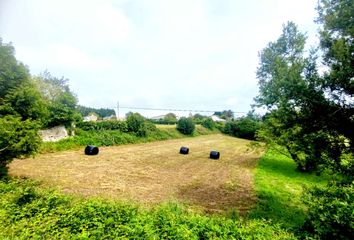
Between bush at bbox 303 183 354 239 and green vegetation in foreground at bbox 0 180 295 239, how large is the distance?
73 cm

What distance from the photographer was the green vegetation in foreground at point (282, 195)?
904 cm

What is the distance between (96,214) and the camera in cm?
653

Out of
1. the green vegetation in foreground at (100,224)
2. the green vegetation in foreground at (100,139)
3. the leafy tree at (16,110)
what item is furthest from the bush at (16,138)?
the green vegetation in foreground at (100,139)

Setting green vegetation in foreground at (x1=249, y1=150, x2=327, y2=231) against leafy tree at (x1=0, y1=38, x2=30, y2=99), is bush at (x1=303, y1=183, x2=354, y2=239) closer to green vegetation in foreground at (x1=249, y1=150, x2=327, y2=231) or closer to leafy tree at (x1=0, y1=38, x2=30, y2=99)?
green vegetation in foreground at (x1=249, y1=150, x2=327, y2=231)

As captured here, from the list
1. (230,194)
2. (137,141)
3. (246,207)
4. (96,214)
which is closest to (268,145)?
(230,194)

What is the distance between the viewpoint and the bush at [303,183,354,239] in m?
5.12

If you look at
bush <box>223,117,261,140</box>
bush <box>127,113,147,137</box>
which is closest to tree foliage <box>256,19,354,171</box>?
bush <box>127,113,147,137</box>

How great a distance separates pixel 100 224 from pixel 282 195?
32.5 ft

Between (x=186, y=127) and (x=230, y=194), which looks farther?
(x=186, y=127)

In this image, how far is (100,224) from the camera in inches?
229

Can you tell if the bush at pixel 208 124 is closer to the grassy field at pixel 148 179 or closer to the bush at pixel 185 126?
the bush at pixel 185 126

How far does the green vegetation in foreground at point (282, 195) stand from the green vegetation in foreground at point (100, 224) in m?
2.18

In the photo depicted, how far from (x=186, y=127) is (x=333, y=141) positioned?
4160 cm

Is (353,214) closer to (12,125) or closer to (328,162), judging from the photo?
(328,162)
